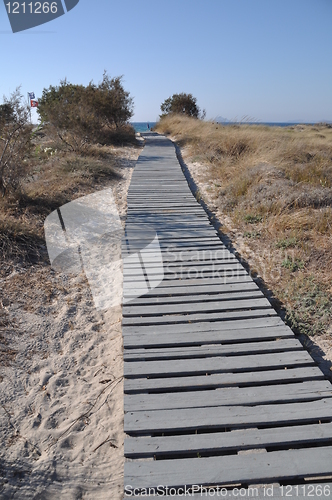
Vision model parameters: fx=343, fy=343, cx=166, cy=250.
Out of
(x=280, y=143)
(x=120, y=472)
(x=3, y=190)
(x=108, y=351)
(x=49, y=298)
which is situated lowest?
(x=120, y=472)

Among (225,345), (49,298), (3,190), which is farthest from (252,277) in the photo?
(3,190)

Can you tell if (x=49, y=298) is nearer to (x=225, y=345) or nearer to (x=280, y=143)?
(x=225, y=345)

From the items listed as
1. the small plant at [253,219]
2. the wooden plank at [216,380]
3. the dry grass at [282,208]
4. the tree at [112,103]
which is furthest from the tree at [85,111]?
the wooden plank at [216,380]

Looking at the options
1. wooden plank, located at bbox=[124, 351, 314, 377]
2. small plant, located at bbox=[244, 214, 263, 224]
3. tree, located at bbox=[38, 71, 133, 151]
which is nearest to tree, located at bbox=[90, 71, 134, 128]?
tree, located at bbox=[38, 71, 133, 151]

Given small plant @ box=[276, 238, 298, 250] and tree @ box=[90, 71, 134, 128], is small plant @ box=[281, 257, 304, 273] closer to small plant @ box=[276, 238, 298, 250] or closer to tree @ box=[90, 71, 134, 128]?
small plant @ box=[276, 238, 298, 250]

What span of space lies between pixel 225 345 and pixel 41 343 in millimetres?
1589

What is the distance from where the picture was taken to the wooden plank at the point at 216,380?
2.32 metres

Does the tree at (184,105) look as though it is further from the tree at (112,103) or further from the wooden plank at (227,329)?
the wooden plank at (227,329)

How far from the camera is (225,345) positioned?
272cm

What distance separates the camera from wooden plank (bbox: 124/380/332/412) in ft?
7.16

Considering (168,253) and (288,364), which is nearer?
(288,364)

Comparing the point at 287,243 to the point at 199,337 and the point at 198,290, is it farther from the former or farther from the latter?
the point at 199,337

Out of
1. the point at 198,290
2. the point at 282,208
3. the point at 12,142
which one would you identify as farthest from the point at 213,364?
the point at 12,142

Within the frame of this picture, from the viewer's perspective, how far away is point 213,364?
99.2 inches
